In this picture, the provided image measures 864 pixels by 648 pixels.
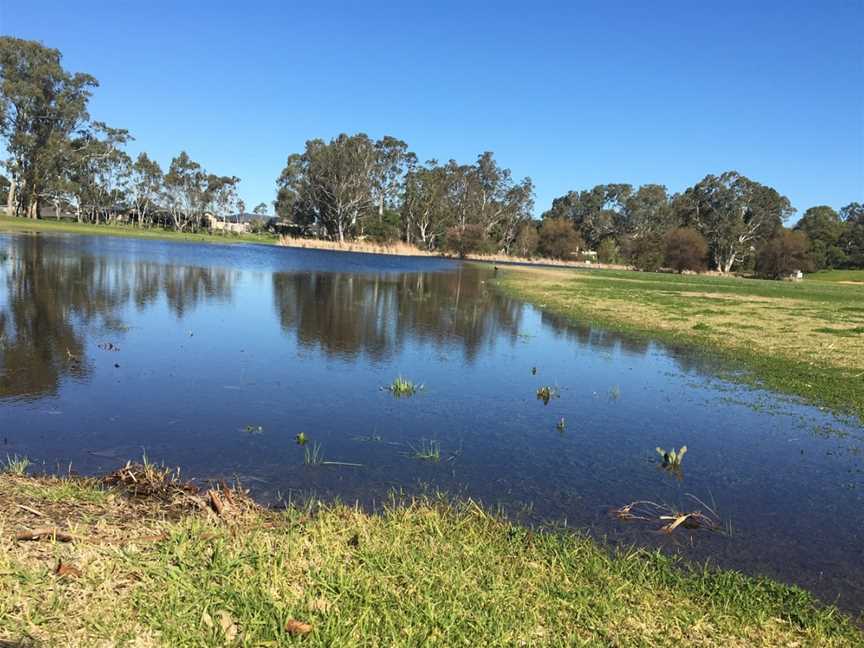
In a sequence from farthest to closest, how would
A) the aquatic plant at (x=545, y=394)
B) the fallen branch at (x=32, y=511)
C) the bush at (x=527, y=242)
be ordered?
1. the bush at (x=527, y=242)
2. the aquatic plant at (x=545, y=394)
3. the fallen branch at (x=32, y=511)

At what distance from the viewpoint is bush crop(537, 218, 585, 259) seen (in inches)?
4557

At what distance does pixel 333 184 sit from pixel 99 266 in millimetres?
72296

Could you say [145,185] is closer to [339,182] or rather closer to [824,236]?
[339,182]

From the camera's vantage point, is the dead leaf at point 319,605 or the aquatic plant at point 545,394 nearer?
the dead leaf at point 319,605

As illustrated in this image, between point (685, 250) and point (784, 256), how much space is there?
48.2 ft

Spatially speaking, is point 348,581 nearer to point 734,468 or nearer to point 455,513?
point 455,513

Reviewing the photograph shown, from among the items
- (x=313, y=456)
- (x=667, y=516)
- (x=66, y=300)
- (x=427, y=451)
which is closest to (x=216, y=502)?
(x=313, y=456)

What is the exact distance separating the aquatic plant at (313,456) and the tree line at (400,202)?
8746 cm

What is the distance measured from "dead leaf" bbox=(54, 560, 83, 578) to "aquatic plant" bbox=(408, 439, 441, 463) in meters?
4.44

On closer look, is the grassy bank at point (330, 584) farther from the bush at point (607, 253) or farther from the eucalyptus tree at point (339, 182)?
the bush at point (607, 253)

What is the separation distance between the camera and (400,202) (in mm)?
115625

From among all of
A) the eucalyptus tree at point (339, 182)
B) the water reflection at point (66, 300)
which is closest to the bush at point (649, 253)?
the eucalyptus tree at point (339, 182)

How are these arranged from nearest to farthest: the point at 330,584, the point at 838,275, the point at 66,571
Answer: the point at 66,571 < the point at 330,584 < the point at 838,275

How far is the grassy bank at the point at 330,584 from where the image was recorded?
3.50m
